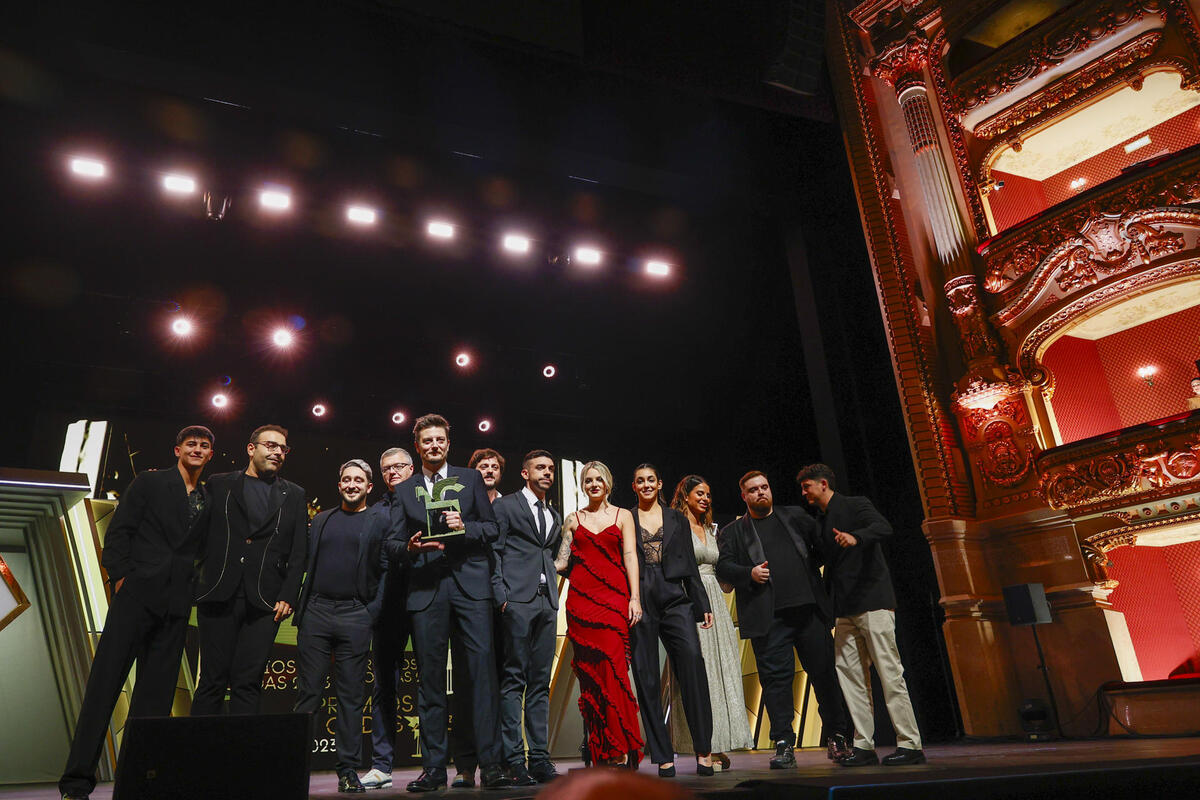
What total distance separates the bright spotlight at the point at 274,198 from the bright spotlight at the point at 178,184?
619 millimetres

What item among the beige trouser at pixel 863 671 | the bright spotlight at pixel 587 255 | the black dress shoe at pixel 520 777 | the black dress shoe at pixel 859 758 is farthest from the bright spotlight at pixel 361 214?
the black dress shoe at pixel 859 758

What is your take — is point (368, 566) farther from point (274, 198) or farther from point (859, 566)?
point (274, 198)

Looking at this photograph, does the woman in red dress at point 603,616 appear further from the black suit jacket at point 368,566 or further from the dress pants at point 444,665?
the black suit jacket at point 368,566

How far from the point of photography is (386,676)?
4.12 metres

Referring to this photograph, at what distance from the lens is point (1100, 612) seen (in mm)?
7098

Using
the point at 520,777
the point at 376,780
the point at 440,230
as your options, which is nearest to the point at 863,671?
the point at 520,777

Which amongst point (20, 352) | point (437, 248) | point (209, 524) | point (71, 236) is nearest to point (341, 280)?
point (437, 248)

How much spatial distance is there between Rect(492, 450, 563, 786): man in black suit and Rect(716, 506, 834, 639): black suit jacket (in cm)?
107

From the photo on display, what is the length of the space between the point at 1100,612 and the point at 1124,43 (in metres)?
5.77

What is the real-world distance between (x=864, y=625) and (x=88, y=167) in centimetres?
767

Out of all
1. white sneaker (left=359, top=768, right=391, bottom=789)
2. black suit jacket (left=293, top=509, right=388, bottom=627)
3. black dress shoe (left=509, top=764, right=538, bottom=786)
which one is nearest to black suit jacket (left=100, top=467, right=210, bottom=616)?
black suit jacket (left=293, top=509, right=388, bottom=627)

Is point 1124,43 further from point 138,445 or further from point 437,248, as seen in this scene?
point 138,445

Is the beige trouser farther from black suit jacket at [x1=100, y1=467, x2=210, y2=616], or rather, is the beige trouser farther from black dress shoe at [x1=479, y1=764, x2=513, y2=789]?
black suit jacket at [x1=100, y1=467, x2=210, y2=616]

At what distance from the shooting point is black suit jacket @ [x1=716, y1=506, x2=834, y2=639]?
444 cm
